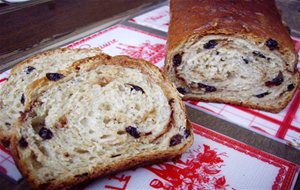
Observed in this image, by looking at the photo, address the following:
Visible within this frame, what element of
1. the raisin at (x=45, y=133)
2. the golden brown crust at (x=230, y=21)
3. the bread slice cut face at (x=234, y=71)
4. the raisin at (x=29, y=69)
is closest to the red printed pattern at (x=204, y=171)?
the raisin at (x=45, y=133)

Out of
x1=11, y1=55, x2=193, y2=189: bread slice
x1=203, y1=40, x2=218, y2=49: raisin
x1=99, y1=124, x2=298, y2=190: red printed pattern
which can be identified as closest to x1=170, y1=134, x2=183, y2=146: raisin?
x1=11, y1=55, x2=193, y2=189: bread slice

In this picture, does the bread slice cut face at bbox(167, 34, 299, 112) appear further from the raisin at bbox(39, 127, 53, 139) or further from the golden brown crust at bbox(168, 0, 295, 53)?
the raisin at bbox(39, 127, 53, 139)

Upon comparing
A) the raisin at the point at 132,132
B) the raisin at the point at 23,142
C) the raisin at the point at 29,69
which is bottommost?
the raisin at the point at 132,132

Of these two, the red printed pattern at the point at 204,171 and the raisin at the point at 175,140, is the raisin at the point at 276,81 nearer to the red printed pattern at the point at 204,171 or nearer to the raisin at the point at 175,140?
the red printed pattern at the point at 204,171

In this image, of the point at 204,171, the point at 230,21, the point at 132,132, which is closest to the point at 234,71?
the point at 230,21

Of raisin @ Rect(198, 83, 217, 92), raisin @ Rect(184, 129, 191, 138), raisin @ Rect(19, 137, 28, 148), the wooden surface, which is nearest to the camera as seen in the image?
raisin @ Rect(19, 137, 28, 148)

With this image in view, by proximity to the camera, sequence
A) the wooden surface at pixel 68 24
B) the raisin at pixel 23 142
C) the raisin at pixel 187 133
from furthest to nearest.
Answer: the wooden surface at pixel 68 24, the raisin at pixel 187 133, the raisin at pixel 23 142

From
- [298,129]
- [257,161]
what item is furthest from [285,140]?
[257,161]

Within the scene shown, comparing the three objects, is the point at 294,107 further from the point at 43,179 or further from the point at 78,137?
the point at 43,179
